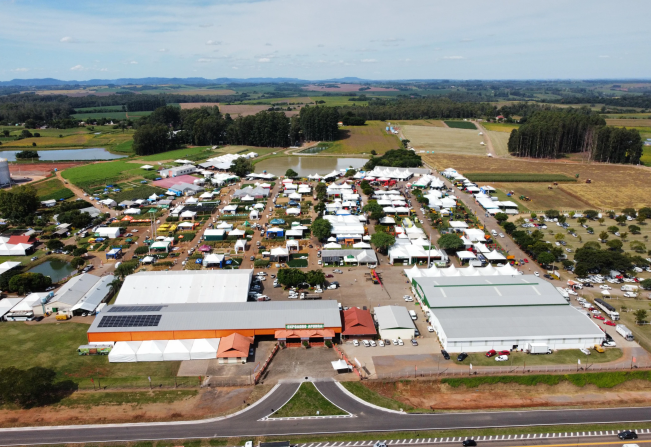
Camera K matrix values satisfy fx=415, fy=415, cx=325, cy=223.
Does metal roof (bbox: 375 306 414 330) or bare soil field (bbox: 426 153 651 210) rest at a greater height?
bare soil field (bbox: 426 153 651 210)

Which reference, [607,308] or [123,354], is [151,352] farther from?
[607,308]

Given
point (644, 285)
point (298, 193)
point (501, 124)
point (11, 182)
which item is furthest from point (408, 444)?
point (501, 124)

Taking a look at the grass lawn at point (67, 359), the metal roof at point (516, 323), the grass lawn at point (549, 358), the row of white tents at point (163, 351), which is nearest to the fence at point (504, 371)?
the grass lawn at point (549, 358)

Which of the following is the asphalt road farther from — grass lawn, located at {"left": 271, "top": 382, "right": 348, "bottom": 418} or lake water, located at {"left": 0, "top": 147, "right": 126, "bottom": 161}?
lake water, located at {"left": 0, "top": 147, "right": 126, "bottom": 161}

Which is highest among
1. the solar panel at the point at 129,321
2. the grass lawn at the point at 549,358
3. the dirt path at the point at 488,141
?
the dirt path at the point at 488,141

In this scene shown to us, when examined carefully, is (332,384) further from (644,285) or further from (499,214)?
(499,214)

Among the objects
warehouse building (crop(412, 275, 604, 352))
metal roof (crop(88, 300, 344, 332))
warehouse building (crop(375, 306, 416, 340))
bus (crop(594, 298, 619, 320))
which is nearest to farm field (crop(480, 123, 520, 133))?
bus (crop(594, 298, 619, 320))

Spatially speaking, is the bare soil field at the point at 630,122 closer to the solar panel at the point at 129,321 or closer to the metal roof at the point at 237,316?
the metal roof at the point at 237,316
